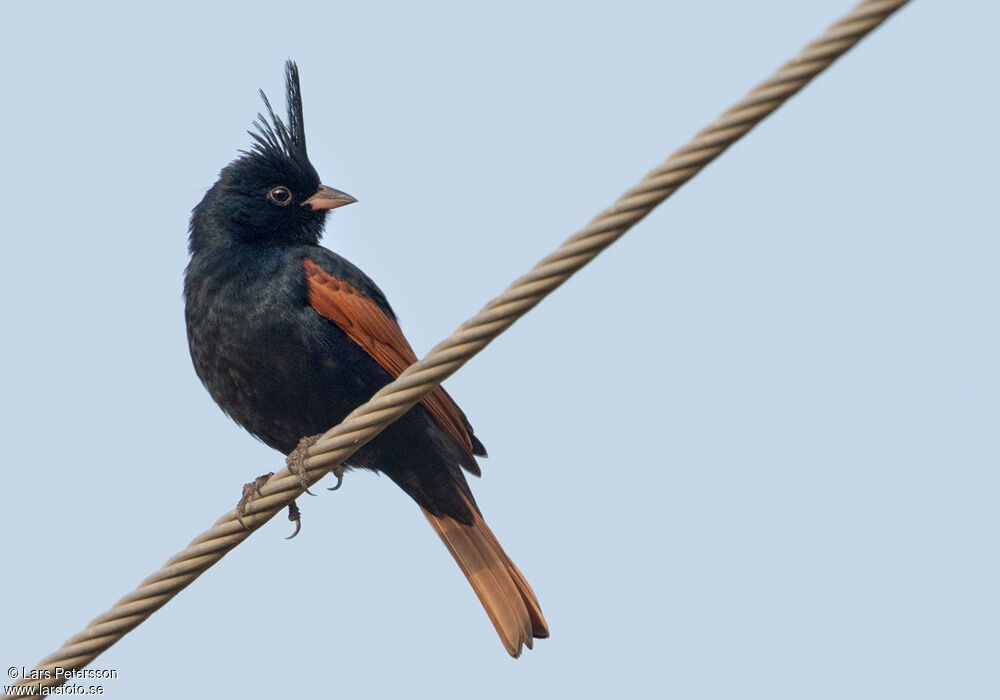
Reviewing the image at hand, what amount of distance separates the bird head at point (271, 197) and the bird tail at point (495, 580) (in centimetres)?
149

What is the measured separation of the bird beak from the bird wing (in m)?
0.70

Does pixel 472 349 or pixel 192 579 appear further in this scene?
pixel 192 579

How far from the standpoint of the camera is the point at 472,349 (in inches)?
124

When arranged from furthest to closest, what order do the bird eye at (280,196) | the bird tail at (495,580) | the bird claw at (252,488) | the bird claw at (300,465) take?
the bird eye at (280,196) < the bird tail at (495,580) < the bird claw at (252,488) < the bird claw at (300,465)

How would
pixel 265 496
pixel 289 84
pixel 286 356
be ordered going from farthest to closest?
pixel 289 84 → pixel 286 356 → pixel 265 496

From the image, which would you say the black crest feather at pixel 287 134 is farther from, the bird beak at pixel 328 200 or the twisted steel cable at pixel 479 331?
the twisted steel cable at pixel 479 331

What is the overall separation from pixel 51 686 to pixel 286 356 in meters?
1.83

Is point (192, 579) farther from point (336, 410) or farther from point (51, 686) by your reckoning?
point (336, 410)

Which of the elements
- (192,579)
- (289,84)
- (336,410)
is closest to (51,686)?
(192,579)

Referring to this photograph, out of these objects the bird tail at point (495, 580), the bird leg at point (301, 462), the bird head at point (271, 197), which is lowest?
the bird tail at point (495, 580)

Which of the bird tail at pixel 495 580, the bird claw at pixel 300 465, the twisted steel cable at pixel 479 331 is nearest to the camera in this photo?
the twisted steel cable at pixel 479 331

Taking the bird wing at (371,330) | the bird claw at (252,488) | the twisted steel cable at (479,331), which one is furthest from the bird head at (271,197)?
the twisted steel cable at (479,331)

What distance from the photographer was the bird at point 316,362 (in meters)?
5.07

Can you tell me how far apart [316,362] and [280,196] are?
116cm
